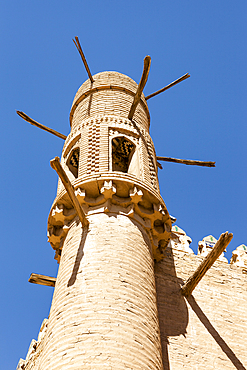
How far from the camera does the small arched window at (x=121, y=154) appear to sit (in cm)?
1123

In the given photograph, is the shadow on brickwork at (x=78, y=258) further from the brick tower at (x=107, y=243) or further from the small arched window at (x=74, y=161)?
the small arched window at (x=74, y=161)

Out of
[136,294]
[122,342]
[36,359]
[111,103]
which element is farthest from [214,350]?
[111,103]

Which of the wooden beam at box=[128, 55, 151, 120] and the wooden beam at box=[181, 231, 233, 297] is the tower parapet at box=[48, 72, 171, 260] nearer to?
the wooden beam at box=[128, 55, 151, 120]

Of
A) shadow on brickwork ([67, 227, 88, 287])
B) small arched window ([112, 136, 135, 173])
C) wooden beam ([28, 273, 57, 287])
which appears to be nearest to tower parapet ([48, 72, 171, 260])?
small arched window ([112, 136, 135, 173])

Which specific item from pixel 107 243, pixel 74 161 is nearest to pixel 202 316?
pixel 107 243

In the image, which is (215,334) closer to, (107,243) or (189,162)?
(107,243)

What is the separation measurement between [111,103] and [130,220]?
3.93m

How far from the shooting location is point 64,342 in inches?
260

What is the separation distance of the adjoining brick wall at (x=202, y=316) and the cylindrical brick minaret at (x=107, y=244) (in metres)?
0.96

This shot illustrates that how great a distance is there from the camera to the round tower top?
1142 cm

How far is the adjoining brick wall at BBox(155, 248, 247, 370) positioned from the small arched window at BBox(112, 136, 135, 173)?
8.00 ft

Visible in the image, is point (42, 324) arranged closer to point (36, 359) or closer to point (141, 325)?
point (36, 359)

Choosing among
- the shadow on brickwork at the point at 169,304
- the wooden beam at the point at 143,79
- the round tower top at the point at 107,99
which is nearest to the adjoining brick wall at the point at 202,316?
the shadow on brickwork at the point at 169,304

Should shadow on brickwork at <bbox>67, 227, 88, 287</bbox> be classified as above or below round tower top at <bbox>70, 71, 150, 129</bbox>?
below
